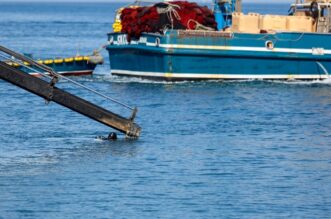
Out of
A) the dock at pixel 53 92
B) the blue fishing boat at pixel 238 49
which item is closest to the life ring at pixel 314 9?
the blue fishing boat at pixel 238 49

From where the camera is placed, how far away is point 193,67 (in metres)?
46.3

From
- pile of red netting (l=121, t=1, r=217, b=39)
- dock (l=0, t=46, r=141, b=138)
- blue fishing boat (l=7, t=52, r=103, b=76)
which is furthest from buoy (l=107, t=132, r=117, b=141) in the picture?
blue fishing boat (l=7, t=52, r=103, b=76)

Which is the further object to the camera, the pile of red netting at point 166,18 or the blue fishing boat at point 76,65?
the blue fishing boat at point 76,65

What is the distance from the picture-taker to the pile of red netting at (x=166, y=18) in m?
46.9

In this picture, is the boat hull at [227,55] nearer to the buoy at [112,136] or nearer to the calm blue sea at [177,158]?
the calm blue sea at [177,158]

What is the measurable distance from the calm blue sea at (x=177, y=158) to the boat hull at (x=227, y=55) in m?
1.44

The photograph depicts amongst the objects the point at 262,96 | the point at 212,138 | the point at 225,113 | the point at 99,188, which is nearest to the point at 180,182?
the point at 99,188

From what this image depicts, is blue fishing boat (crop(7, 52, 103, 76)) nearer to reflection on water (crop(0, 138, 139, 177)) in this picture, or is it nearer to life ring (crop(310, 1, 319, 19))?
life ring (crop(310, 1, 319, 19))

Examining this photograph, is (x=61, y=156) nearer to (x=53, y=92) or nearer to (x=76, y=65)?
(x=53, y=92)

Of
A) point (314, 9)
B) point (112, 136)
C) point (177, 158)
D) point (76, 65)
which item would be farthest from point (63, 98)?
point (76, 65)

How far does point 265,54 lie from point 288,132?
41.0ft

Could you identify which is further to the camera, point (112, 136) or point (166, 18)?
point (166, 18)

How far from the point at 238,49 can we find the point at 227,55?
45 cm

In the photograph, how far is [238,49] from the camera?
4603cm
